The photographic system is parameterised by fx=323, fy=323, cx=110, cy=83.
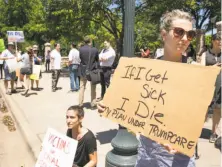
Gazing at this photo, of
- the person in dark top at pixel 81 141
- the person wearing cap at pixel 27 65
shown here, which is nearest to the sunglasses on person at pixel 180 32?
the person in dark top at pixel 81 141

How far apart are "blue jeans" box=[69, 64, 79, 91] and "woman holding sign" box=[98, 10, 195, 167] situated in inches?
366

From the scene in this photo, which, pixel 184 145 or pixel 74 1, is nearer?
pixel 184 145

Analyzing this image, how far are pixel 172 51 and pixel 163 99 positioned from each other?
1.03 ft

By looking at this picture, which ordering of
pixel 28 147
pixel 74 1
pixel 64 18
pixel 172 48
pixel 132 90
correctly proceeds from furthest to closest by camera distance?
pixel 64 18
pixel 74 1
pixel 28 147
pixel 132 90
pixel 172 48

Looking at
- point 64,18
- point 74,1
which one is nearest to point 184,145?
point 74,1

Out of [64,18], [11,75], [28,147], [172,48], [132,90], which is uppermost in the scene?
[64,18]

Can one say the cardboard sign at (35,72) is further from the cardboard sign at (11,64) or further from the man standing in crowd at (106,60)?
the man standing in crowd at (106,60)

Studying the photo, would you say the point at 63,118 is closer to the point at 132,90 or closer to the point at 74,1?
the point at 132,90

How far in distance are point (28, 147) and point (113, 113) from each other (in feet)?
12.8

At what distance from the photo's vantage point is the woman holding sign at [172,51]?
200cm

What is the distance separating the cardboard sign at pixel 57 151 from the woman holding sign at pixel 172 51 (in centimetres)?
→ 102

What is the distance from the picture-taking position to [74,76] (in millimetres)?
11617

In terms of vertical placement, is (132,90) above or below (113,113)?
above

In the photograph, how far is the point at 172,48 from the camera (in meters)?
2.06
